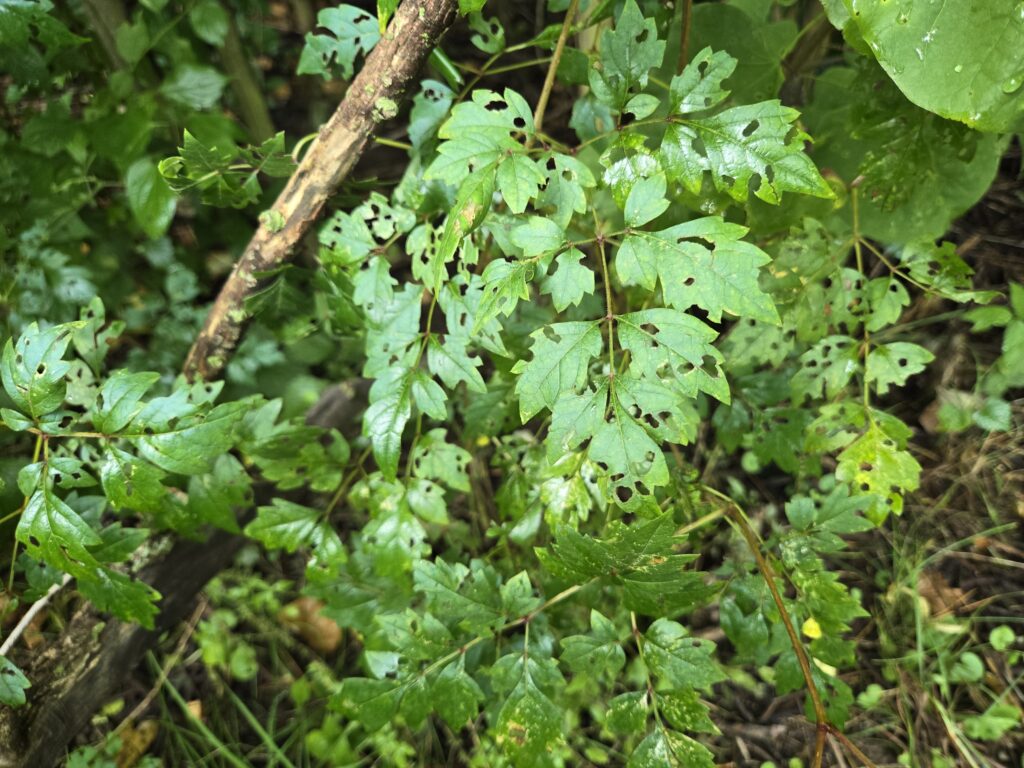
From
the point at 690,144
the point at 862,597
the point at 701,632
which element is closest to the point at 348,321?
the point at 690,144

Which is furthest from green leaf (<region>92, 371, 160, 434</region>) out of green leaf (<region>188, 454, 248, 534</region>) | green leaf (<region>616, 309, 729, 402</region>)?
green leaf (<region>616, 309, 729, 402</region>)

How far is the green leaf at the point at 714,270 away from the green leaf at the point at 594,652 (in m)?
0.59

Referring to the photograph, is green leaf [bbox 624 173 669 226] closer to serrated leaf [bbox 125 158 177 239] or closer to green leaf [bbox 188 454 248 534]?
green leaf [bbox 188 454 248 534]

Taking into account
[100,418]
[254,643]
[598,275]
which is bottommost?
[254,643]

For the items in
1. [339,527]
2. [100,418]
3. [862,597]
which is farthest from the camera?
[339,527]

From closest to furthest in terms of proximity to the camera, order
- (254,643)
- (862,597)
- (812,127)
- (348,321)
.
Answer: (348,321)
(812,127)
(862,597)
(254,643)

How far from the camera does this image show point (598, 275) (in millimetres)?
1830

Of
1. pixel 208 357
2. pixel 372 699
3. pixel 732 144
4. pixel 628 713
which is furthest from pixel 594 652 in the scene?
pixel 208 357

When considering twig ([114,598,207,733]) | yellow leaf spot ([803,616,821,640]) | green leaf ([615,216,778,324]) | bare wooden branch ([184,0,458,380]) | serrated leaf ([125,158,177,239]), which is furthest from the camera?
twig ([114,598,207,733])

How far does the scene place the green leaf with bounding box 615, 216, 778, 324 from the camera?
0.97 meters

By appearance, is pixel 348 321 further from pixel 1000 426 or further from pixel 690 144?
pixel 1000 426

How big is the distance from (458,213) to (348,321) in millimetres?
457

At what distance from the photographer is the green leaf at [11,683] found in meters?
1.29

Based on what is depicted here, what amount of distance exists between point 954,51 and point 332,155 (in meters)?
1.04
